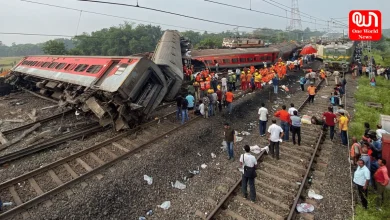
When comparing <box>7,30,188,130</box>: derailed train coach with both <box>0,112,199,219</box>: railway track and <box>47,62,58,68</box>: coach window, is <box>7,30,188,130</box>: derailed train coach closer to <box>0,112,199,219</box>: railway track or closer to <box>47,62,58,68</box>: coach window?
<box>0,112,199,219</box>: railway track

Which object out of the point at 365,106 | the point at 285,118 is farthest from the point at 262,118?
the point at 365,106

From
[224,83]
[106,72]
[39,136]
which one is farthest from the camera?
[224,83]

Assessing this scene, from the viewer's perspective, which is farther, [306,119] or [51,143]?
[306,119]

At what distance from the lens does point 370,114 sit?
12227 mm

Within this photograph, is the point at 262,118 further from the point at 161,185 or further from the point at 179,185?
the point at 161,185

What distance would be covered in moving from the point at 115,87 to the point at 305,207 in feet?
23.6

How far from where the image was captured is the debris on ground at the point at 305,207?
5.81 metres

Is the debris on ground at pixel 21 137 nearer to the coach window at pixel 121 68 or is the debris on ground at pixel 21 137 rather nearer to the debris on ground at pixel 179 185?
the coach window at pixel 121 68

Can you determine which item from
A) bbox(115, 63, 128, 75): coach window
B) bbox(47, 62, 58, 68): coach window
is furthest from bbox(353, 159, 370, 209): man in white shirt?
bbox(47, 62, 58, 68): coach window

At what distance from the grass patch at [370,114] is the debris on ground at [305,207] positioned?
97 centimetres

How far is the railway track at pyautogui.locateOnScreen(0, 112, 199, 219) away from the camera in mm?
6383

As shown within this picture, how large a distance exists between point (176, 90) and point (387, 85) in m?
18.2

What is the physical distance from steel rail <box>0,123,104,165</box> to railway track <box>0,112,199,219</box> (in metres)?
1.65

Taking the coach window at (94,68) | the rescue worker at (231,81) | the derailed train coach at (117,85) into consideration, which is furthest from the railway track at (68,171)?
the rescue worker at (231,81)
